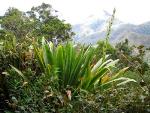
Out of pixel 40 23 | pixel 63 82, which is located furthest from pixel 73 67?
pixel 40 23

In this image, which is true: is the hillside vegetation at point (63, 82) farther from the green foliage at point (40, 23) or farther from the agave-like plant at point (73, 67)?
the green foliage at point (40, 23)

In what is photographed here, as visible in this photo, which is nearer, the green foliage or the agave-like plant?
the agave-like plant

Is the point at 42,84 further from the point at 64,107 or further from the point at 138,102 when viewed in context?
the point at 138,102

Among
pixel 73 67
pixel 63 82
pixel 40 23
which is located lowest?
pixel 63 82

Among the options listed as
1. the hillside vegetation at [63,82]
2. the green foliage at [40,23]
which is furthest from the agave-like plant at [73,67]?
the green foliage at [40,23]

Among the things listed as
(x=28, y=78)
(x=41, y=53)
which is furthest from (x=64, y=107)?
(x=41, y=53)

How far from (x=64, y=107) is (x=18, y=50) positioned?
1.71 metres

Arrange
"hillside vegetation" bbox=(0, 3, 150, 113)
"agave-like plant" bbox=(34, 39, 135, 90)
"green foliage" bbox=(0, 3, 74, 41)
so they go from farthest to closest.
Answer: "green foliage" bbox=(0, 3, 74, 41)
"agave-like plant" bbox=(34, 39, 135, 90)
"hillside vegetation" bbox=(0, 3, 150, 113)

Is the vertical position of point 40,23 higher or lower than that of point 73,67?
higher

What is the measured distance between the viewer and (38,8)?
43.3 metres

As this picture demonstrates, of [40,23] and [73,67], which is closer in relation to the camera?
[73,67]

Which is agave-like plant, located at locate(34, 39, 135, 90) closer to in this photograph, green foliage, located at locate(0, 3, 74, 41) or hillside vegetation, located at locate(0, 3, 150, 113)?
hillside vegetation, located at locate(0, 3, 150, 113)

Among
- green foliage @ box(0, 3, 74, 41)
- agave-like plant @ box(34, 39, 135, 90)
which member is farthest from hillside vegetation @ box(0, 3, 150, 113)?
green foliage @ box(0, 3, 74, 41)

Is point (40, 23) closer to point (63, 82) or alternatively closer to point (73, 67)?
point (73, 67)
